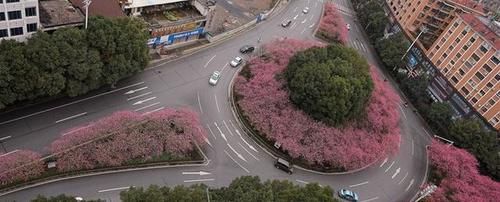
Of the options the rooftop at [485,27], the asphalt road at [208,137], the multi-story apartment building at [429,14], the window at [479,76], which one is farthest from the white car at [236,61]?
the window at [479,76]

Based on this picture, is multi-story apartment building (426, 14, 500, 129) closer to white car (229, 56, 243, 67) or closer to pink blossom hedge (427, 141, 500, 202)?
pink blossom hedge (427, 141, 500, 202)

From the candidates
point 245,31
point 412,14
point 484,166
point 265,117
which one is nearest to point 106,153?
point 265,117

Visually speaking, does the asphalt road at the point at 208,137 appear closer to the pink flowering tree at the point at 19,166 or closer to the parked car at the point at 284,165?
the parked car at the point at 284,165

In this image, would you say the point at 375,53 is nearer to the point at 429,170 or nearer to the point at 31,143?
the point at 429,170

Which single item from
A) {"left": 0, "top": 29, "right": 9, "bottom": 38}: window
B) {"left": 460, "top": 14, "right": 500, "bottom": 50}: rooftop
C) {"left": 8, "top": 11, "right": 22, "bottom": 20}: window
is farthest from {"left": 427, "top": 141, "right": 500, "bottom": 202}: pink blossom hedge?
{"left": 0, "top": 29, "right": 9, "bottom": 38}: window

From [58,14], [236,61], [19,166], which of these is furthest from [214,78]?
[19,166]
